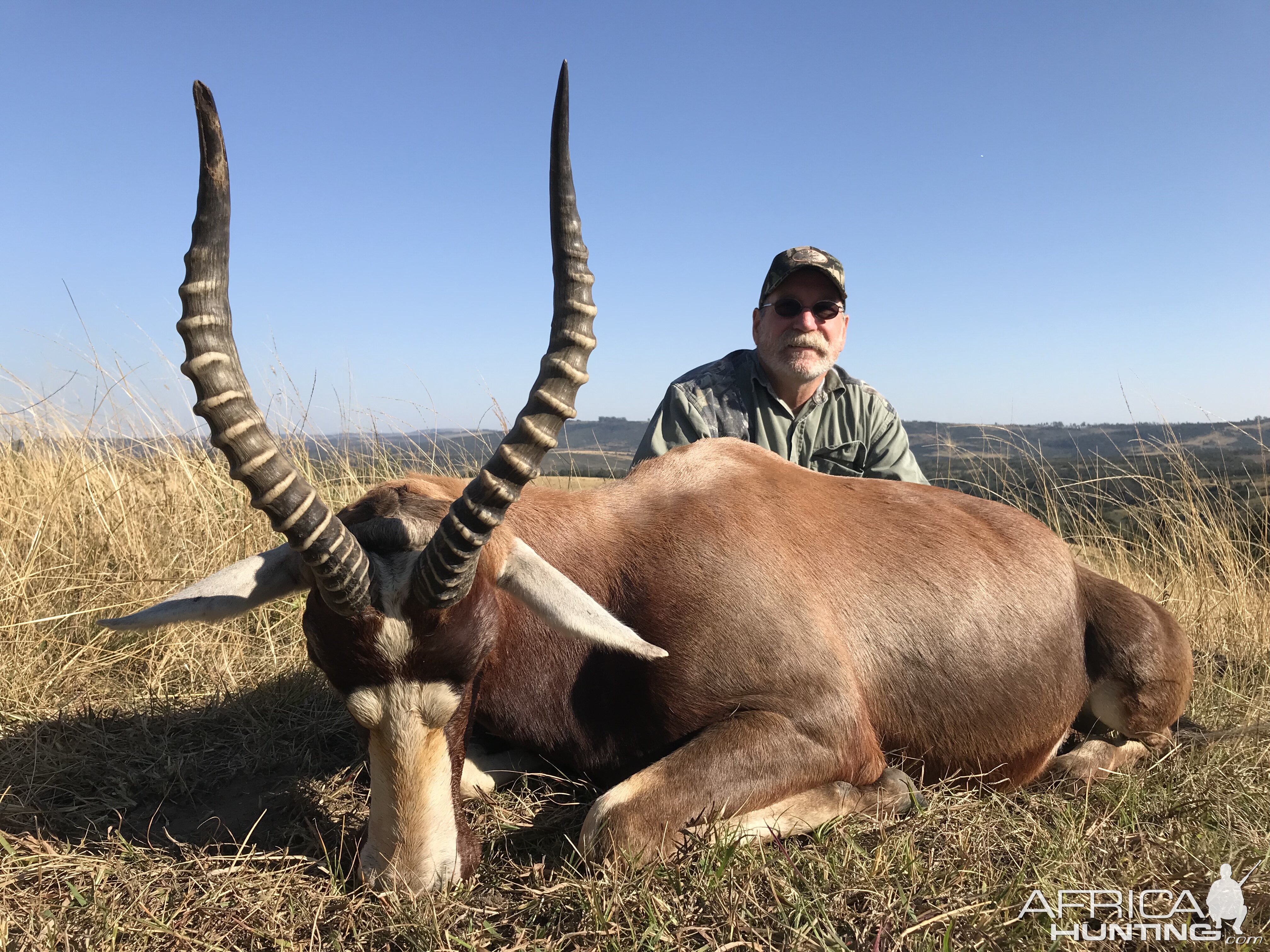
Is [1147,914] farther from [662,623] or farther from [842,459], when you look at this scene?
[842,459]

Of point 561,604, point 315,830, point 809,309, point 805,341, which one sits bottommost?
point 315,830

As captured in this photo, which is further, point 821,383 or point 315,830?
point 821,383

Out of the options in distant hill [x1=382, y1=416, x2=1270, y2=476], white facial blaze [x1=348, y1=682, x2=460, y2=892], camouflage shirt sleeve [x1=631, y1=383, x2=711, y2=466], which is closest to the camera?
white facial blaze [x1=348, y1=682, x2=460, y2=892]

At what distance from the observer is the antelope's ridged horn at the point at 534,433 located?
272 cm

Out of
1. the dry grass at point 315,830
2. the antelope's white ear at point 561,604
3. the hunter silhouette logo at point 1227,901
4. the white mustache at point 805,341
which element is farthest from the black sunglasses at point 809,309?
the hunter silhouette logo at point 1227,901

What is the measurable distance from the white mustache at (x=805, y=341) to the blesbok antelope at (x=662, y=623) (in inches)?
87.5

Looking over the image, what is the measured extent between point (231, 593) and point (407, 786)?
987 millimetres

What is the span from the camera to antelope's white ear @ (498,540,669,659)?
297 cm

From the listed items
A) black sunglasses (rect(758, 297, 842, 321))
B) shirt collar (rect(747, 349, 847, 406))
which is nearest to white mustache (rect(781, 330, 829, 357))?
black sunglasses (rect(758, 297, 842, 321))

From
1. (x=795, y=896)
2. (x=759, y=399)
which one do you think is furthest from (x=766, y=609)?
(x=759, y=399)

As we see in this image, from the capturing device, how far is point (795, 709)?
3508mm

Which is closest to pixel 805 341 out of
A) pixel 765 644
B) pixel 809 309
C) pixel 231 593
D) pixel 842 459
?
pixel 809 309

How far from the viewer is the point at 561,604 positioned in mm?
3057

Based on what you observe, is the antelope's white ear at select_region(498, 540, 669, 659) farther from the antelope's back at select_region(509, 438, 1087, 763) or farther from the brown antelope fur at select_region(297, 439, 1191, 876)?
the antelope's back at select_region(509, 438, 1087, 763)
